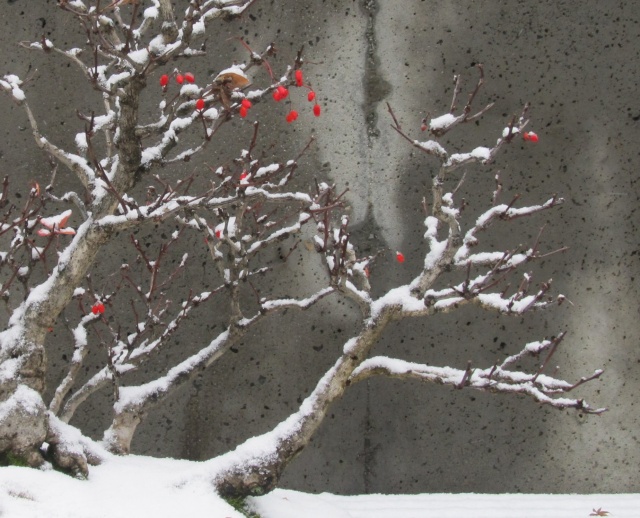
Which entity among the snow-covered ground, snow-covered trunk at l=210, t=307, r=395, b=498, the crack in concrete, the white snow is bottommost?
the snow-covered ground

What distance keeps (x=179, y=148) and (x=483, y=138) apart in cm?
168

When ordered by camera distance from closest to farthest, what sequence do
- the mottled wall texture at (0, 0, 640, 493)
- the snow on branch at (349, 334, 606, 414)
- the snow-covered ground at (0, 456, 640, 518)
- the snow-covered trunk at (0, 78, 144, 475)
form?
1. the snow-covered ground at (0, 456, 640, 518)
2. the snow-covered trunk at (0, 78, 144, 475)
3. the snow on branch at (349, 334, 606, 414)
4. the mottled wall texture at (0, 0, 640, 493)

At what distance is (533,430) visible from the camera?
354 cm

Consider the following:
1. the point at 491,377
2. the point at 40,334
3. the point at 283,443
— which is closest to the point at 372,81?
Answer: the point at 491,377

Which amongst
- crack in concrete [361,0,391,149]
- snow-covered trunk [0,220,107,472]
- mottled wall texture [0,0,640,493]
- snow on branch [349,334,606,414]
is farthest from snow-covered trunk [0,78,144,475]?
crack in concrete [361,0,391,149]

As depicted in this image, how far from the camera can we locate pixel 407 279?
3.53 metres

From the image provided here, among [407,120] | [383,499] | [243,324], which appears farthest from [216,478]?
[407,120]

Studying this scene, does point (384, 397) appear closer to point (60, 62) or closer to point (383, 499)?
point (383, 499)

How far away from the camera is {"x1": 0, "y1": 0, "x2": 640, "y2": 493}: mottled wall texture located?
351 centimetres

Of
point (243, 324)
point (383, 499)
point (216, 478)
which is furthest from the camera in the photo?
point (383, 499)

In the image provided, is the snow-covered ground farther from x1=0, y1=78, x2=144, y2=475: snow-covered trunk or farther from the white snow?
the white snow

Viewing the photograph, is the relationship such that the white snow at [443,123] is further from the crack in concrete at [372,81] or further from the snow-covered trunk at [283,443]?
the crack in concrete at [372,81]

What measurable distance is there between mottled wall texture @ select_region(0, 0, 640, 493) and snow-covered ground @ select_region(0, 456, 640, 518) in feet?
0.48

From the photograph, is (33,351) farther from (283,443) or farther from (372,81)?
(372,81)
